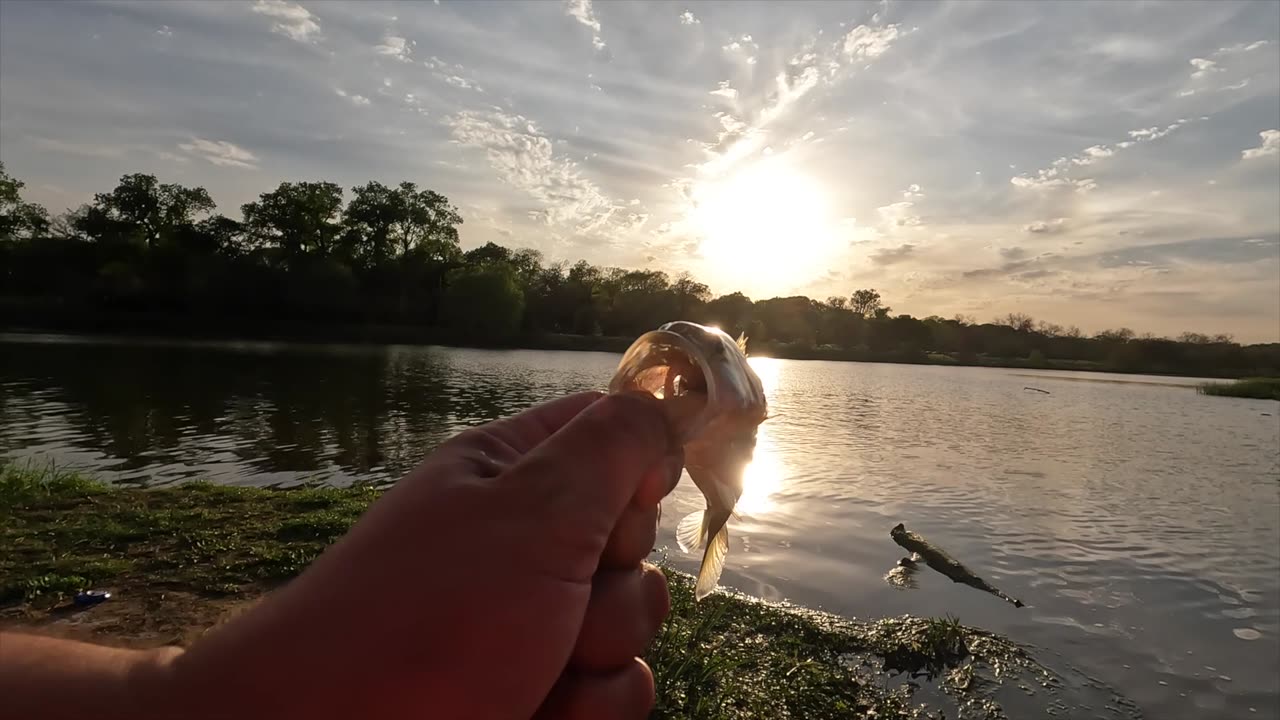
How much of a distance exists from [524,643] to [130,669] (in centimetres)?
64

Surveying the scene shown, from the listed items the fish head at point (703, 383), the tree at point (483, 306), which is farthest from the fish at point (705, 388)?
the tree at point (483, 306)

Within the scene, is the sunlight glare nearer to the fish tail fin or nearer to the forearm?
the fish tail fin

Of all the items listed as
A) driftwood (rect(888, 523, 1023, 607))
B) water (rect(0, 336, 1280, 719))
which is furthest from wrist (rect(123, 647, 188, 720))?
driftwood (rect(888, 523, 1023, 607))

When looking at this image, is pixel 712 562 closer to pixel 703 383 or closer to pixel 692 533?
pixel 692 533

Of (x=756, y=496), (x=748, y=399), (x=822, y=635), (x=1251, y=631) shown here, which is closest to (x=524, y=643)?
(x=748, y=399)

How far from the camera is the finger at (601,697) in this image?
164cm

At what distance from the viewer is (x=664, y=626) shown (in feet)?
23.8

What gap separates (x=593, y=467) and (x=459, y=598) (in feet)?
1.31

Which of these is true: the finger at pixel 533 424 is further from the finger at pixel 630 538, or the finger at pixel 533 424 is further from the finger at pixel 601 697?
the finger at pixel 601 697

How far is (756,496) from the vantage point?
1658cm

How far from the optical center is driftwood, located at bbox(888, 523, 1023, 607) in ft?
35.8

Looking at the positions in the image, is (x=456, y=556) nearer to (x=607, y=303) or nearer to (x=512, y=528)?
(x=512, y=528)

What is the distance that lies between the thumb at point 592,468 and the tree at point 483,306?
93236 millimetres

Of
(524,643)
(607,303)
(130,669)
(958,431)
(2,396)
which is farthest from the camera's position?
(607,303)
